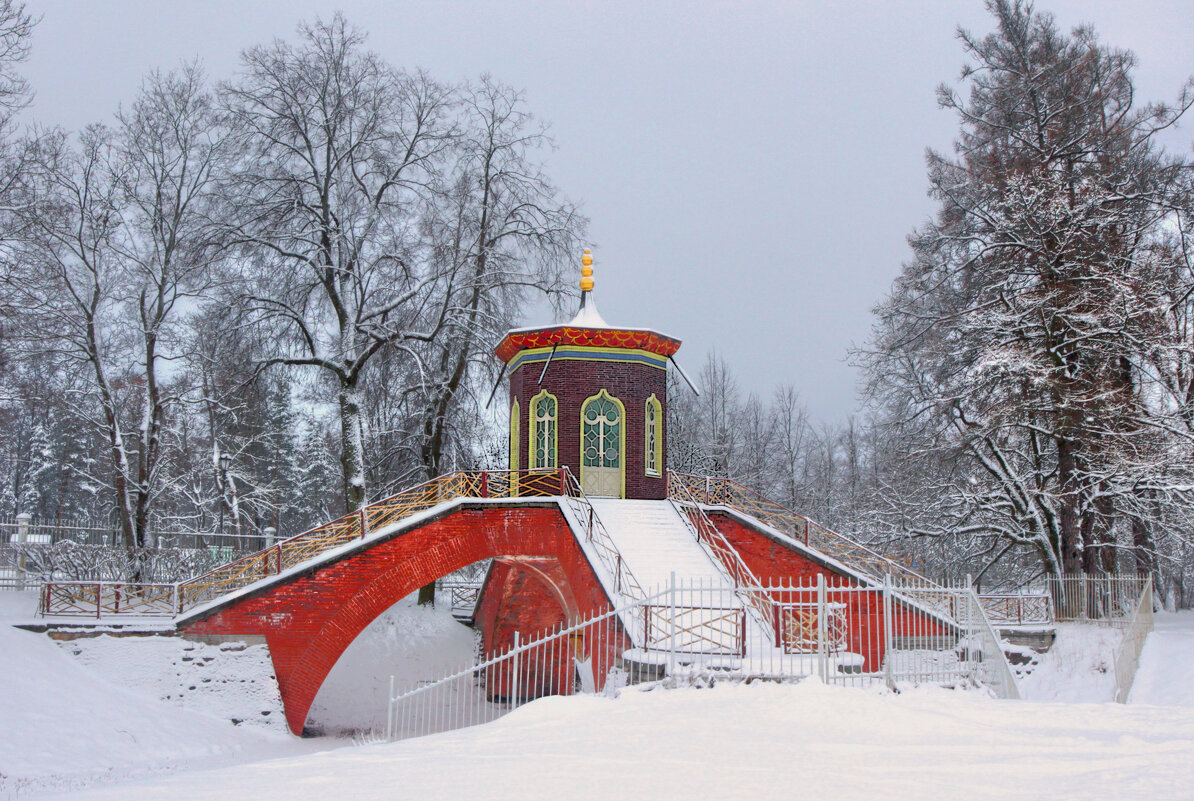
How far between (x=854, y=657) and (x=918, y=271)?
1342cm

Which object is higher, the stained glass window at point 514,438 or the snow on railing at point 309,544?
the stained glass window at point 514,438

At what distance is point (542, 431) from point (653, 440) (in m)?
2.40

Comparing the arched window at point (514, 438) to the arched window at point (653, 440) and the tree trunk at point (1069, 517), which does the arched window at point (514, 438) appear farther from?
the tree trunk at point (1069, 517)

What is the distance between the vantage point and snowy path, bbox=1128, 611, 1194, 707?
12.8 meters

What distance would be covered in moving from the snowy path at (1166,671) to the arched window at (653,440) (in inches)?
370

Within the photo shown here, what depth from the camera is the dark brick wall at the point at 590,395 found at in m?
19.7

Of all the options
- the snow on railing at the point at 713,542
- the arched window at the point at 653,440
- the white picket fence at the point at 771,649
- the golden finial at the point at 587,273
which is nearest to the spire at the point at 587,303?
the golden finial at the point at 587,273

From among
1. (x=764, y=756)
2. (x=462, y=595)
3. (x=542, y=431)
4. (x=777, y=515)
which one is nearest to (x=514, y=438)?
(x=542, y=431)

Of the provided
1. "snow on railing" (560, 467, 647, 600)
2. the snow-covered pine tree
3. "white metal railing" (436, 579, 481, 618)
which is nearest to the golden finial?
"snow on railing" (560, 467, 647, 600)

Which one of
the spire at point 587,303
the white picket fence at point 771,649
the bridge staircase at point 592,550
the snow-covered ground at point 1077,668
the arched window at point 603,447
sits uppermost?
the spire at point 587,303

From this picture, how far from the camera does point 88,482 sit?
38781 millimetres

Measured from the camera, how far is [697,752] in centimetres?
798

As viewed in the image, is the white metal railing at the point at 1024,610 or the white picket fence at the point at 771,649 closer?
the white picket fence at the point at 771,649

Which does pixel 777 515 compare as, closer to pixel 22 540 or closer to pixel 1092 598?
pixel 1092 598
